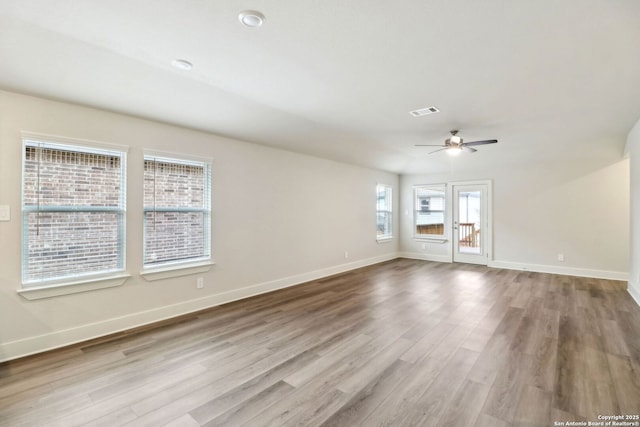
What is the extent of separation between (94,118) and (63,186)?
786 mm

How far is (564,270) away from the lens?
6.38m

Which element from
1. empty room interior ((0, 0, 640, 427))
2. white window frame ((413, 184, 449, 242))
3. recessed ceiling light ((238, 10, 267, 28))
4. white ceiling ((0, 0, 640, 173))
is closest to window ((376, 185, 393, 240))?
white window frame ((413, 184, 449, 242))

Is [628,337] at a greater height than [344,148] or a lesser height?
lesser

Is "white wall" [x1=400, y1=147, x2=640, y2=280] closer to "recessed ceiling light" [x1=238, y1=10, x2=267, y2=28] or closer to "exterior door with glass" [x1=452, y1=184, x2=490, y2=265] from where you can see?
Result: "exterior door with glass" [x1=452, y1=184, x2=490, y2=265]

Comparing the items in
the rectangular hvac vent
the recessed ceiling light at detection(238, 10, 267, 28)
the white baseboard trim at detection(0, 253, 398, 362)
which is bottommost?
the white baseboard trim at detection(0, 253, 398, 362)

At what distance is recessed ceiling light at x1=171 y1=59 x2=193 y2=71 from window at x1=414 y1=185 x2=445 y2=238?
6.90 meters

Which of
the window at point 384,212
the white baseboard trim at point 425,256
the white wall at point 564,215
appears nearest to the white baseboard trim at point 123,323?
the window at point 384,212

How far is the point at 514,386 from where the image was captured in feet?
7.59

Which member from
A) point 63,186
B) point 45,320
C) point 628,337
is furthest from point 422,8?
point 45,320

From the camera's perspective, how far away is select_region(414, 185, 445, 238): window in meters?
8.09

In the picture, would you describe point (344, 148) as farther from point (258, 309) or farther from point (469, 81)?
point (258, 309)

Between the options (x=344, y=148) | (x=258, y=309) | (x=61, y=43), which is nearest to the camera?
(x=61, y=43)

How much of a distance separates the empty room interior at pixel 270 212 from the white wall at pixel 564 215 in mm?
181

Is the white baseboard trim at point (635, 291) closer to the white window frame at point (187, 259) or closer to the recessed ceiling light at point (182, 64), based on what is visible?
the white window frame at point (187, 259)
